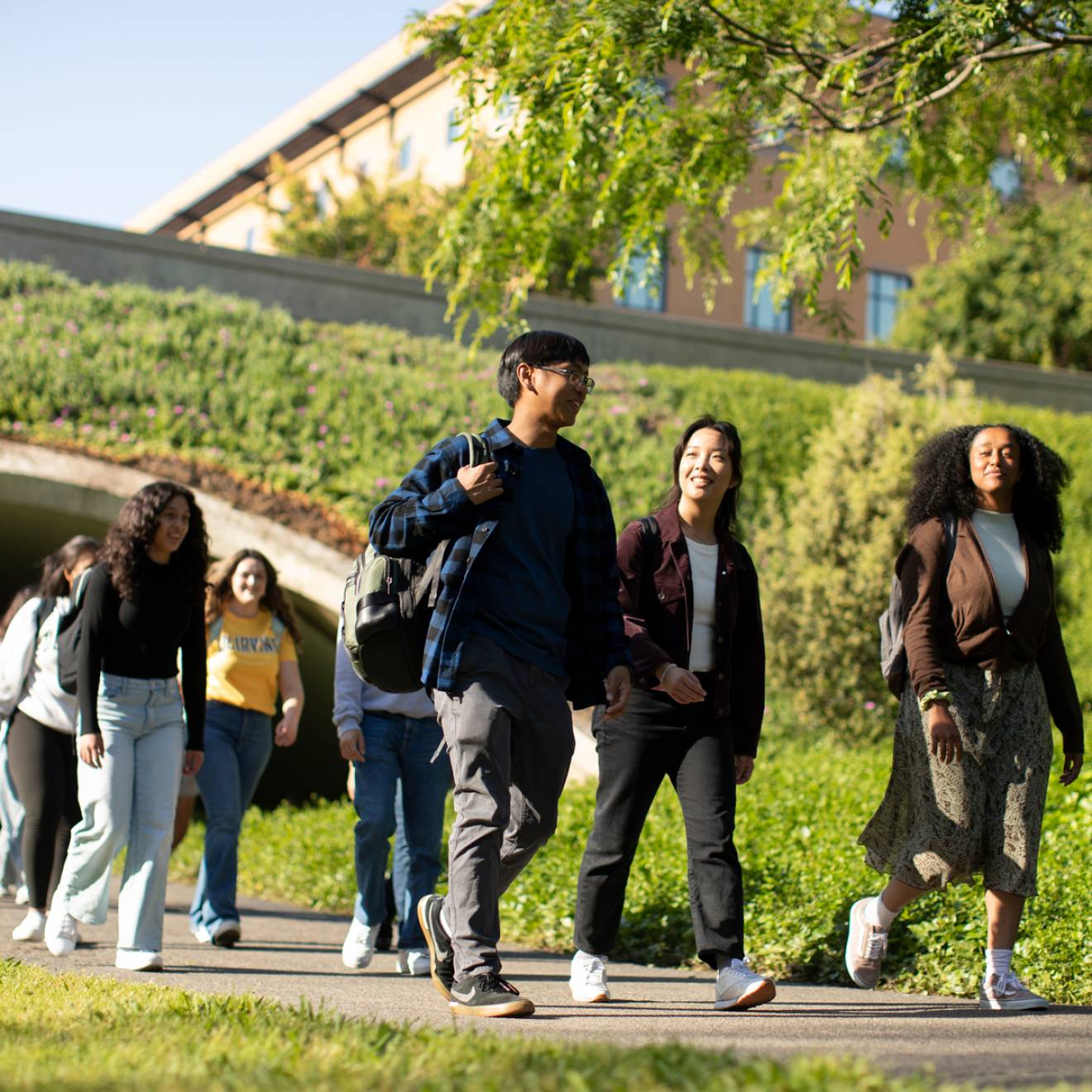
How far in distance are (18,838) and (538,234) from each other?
4979 millimetres

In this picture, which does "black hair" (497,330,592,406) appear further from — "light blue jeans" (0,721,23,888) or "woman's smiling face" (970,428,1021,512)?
"light blue jeans" (0,721,23,888)

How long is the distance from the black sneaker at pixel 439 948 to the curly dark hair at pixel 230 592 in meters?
3.81

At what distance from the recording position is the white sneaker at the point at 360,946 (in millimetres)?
7074

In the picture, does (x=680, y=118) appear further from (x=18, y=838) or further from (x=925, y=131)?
(x=18, y=838)

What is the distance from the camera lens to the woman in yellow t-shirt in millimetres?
8039

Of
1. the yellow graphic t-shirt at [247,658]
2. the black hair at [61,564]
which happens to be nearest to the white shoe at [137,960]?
the yellow graphic t-shirt at [247,658]

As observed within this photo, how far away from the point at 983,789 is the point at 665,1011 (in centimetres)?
143

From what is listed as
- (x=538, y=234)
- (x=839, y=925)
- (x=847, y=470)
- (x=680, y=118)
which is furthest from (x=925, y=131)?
(x=839, y=925)

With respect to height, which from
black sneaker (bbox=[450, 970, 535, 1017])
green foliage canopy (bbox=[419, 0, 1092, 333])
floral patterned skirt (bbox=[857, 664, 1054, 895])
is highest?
green foliage canopy (bbox=[419, 0, 1092, 333])

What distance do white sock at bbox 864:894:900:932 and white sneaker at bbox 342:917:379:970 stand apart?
249 cm

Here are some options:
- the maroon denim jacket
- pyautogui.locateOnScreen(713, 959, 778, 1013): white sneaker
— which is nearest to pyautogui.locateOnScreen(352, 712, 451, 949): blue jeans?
the maroon denim jacket

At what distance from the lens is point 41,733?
793 cm

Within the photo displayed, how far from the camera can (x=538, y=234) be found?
9641mm

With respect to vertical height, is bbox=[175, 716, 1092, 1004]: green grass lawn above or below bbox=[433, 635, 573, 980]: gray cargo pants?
below
